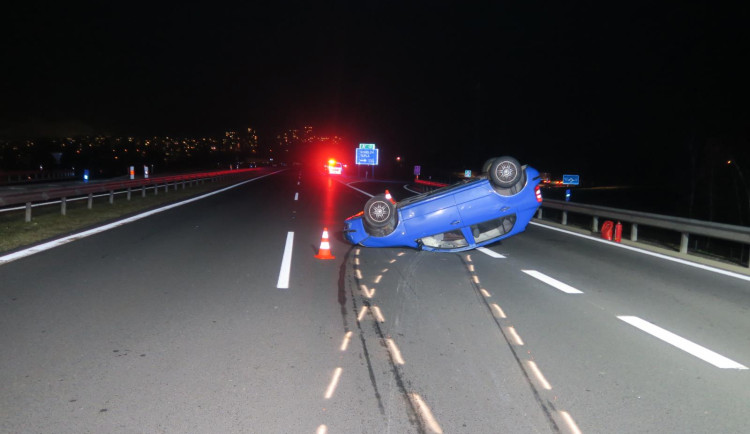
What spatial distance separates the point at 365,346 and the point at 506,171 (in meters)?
5.61

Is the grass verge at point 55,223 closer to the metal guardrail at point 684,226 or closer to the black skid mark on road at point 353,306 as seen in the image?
the black skid mark on road at point 353,306

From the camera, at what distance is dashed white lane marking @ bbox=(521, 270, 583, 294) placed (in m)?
7.65

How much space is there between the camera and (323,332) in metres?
5.49

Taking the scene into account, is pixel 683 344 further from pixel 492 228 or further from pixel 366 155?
pixel 366 155

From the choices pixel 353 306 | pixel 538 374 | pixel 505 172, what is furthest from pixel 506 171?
pixel 538 374

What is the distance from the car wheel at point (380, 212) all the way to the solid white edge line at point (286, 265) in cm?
173

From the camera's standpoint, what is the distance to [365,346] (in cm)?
508

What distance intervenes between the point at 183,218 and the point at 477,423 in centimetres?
1474

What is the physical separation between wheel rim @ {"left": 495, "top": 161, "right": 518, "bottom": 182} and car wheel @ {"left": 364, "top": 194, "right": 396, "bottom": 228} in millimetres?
2080

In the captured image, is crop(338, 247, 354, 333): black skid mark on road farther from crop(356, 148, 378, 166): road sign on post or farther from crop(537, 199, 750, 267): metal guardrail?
crop(356, 148, 378, 166): road sign on post

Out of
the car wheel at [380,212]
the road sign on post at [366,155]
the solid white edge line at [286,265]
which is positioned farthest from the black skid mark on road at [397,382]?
the road sign on post at [366,155]

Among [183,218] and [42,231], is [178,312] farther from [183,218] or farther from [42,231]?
[183,218]

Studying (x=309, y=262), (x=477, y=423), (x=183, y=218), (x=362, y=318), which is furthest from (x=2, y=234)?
(x=477, y=423)

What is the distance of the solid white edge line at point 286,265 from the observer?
7.75 m
